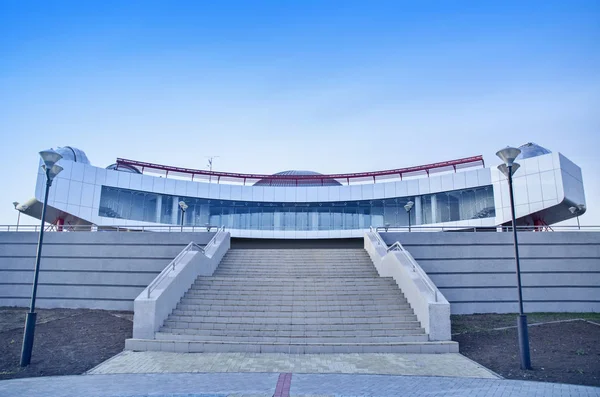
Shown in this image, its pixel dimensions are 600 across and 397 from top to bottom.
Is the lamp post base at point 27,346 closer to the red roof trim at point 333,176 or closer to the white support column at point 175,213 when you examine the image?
the white support column at point 175,213

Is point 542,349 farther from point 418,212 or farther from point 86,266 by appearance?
point 418,212

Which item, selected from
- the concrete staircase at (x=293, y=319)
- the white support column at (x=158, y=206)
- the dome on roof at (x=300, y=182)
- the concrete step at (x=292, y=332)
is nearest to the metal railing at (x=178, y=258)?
the concrete staircase at (x=293, y=319)

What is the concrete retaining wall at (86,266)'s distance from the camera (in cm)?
1723

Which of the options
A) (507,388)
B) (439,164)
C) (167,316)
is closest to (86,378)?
(167,316)

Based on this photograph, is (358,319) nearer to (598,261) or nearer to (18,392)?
(18,392)

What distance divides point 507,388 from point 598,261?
1280 cm

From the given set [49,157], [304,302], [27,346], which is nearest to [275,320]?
[304,302]

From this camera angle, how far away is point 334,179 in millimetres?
38500

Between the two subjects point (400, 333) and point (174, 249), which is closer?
point (400, 333)

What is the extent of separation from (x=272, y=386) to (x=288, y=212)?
89.4 feet

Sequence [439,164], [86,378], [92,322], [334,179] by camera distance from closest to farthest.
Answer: [86,378], [92,322], [439,164], [334,179]

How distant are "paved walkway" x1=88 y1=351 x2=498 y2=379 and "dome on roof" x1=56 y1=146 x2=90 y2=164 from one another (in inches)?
907

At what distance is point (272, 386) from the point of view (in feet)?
26.2

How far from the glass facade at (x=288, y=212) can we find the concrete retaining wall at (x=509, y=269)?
13.4 meters
